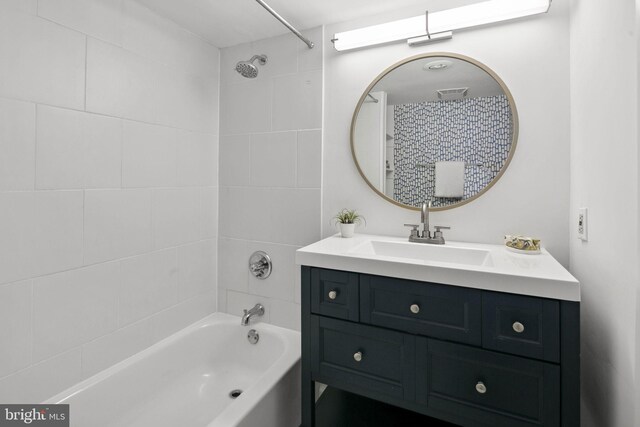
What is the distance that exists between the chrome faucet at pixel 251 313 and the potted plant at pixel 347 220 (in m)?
0.77

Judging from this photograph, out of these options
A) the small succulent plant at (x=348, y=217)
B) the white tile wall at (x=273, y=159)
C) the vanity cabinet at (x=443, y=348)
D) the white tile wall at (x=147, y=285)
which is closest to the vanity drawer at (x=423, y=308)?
the vanity cabinet at (x=443, y=348)

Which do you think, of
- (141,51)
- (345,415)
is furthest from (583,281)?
(141,51)

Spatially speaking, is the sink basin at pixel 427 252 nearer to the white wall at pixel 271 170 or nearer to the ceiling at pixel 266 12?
the white wall at pixel 271 170

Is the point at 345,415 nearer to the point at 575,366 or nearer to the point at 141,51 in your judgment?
the point at 575,366

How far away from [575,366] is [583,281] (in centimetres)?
42

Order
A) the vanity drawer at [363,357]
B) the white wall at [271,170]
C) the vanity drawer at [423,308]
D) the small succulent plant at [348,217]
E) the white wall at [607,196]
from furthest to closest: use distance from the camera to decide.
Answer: the white wall at [271,170], the small succulent plant at [348,217], the vanity drawer at [363,357], the vanity drawer at [423,308], the white wall at [607,196]

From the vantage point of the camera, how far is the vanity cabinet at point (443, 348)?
39.1 inches

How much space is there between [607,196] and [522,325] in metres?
0.49

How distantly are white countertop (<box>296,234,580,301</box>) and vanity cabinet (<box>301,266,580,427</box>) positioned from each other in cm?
3

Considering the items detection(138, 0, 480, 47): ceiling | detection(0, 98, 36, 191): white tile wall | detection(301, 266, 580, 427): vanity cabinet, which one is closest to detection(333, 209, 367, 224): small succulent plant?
detection(301, 266, 580, 427): vanity cabinet

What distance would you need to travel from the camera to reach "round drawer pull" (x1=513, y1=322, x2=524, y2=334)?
1025mm

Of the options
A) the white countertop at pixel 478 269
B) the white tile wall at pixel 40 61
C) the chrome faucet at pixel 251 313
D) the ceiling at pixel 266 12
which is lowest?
the chrome faucet at pixel 251 313

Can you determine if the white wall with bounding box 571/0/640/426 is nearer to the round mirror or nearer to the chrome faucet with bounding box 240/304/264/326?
the round mirror

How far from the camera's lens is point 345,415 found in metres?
1.63
